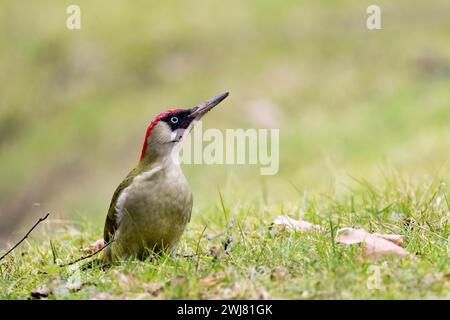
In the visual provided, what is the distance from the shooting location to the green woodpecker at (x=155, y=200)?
4543 millimetres

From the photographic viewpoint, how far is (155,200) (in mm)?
4543

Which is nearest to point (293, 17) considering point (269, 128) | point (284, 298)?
point (269, 128)

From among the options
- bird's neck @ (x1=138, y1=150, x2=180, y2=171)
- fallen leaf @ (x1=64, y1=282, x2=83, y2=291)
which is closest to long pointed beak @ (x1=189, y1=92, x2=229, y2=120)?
bird's neck @ (x1=138, y1=150, x2=180, y2=171)

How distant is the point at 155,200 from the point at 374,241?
44.0 inches

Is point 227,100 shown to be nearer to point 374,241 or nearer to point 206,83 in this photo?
point 206,83

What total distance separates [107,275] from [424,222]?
1632 mm

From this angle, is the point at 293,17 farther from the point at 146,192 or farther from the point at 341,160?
the point at 146,192

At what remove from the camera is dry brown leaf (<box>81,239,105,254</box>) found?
5164 mm

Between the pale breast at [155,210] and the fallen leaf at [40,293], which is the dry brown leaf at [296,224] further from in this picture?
the fallen leaf at [40,293]

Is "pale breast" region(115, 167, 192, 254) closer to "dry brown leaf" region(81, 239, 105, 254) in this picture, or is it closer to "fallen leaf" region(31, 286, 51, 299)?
"dry brown leaf" region(81, 239, 105, 254)

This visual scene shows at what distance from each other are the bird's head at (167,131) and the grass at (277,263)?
544 millimetres

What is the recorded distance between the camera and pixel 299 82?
1281cm

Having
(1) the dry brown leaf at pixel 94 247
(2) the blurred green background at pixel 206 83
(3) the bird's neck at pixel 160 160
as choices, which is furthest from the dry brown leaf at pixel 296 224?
(2) the blurred green background at pixel 206 83

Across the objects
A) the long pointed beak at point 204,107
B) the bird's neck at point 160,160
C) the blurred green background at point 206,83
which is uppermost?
the long pointed beak at point 204,107
